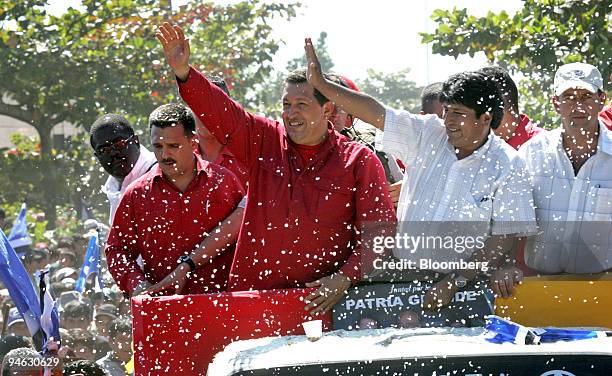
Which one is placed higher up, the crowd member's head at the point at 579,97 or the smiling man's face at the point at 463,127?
the crowd member's head at the point at 579,97

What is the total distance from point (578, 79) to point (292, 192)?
1581 millimetres

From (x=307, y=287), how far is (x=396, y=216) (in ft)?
2.11

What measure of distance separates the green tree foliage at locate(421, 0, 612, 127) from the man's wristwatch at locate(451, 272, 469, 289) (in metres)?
4.40

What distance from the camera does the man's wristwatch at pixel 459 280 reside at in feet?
14.5

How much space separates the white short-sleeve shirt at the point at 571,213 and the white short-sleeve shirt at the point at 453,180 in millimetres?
250

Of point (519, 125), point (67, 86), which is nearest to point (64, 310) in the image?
point (519, 125)

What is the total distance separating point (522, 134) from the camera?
5957 mm

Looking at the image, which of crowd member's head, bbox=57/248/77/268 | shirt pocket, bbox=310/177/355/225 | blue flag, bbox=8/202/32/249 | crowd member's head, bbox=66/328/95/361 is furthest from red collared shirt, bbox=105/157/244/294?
crowd member's head, bbox=57/248/77/268

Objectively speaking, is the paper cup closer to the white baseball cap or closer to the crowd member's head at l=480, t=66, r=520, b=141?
the white baseball cap

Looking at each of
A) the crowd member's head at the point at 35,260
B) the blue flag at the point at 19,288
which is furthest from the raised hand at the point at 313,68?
the crowd member's head at the point at 35,260

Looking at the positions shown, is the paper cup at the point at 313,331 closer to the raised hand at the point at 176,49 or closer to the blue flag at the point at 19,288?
the raised hand at the point at 176,49

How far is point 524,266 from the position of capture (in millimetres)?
5070

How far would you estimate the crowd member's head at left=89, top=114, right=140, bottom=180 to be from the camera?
6281 millimetres

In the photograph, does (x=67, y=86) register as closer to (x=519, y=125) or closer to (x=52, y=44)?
(x=52, y=44)
